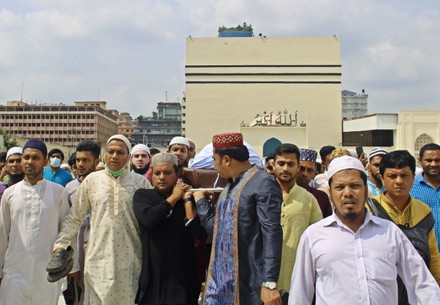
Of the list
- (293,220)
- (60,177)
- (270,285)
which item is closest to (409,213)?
(293,220)

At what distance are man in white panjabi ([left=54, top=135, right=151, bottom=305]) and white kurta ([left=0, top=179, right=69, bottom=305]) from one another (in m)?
0.32

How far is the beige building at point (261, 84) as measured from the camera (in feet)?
147

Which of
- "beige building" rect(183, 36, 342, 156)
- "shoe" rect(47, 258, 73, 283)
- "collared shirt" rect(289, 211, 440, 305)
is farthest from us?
"beige building" rect(183, 36, 342, 156)

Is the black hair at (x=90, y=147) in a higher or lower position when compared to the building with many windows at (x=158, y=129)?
lower

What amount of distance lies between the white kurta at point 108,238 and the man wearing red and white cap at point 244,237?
0.66m

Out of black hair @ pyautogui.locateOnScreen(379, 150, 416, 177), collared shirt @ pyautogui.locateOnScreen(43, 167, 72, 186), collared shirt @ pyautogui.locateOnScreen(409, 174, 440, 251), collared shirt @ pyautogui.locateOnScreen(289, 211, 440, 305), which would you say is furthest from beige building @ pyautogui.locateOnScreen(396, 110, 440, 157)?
collared shirt @ pyautogui.locateOnScreen(289, 211, 440, 305)

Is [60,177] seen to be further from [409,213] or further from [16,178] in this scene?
[409,213]

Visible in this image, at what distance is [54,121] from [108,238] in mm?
91055

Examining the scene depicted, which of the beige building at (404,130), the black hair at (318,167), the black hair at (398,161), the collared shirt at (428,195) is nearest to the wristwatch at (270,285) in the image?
the black hair at (398,161)

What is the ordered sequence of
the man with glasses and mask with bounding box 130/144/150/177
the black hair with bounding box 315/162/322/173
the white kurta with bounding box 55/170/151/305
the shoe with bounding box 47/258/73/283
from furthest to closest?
the black hair with bounding box 315/162/322/173 < the man with glasses and mask with bounding box 130/144/150/177 < the white kurta with bounding box 55/170/151/305 < the shoe with bounding box 47/258/73/283

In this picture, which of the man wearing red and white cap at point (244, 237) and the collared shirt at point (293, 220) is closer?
the man wearing red and white cap at point (244, 237)

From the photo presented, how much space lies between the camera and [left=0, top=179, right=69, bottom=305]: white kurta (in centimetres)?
339

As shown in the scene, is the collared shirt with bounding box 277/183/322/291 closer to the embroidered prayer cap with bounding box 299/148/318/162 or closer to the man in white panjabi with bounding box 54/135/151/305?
the embroidered prayer cap with bounding box 299/148/318/162

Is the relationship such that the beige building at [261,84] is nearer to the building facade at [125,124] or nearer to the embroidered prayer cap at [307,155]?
the embroidered prayer cap at [307,155]
